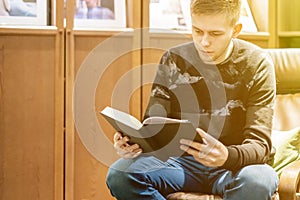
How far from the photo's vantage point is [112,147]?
280 cm

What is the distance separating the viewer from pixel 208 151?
2.25 m

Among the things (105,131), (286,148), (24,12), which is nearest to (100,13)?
(24,12)

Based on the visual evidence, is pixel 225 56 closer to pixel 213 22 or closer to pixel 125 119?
pixel 213 22

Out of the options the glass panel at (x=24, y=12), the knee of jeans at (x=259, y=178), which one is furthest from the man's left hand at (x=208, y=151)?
the glass panel at (x=24, y=12)

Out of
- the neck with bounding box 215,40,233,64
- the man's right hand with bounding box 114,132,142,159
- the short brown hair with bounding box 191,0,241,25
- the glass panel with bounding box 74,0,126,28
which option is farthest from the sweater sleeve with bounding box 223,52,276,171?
the glass panel with bounding box 74,0,126,28

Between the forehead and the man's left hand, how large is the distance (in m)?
0.47

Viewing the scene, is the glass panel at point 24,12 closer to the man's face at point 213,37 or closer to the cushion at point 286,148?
the man's face at point 213,37

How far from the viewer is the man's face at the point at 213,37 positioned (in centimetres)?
235

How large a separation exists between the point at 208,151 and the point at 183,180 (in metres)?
0.17

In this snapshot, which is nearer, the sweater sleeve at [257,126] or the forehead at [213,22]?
the sweater sleeve at [257,126]

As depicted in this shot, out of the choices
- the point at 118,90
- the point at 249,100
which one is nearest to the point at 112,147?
the point at 118,90

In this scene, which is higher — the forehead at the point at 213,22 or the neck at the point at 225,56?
the forehead at the point at 213,22

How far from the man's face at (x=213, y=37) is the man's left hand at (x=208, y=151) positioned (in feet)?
1.17

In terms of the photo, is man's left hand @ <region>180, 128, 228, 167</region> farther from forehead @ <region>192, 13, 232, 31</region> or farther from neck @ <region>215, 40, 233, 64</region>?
forehead @ <region>192, 13, 232, 31</region>
